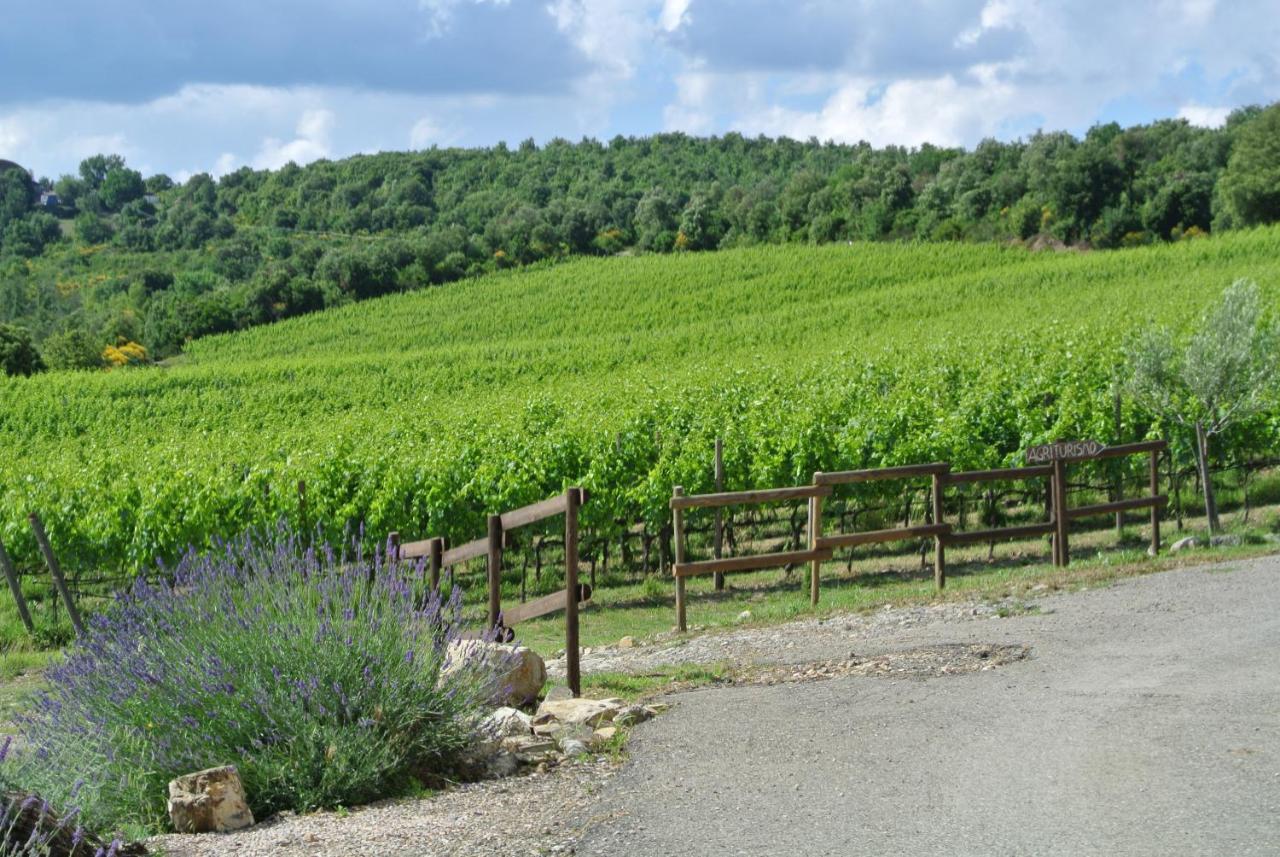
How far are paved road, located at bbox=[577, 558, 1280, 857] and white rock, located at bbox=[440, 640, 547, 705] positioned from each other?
0.96m

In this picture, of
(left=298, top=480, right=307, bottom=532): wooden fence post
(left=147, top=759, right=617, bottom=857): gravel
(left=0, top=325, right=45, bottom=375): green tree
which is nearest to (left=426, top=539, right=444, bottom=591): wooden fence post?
(left=147, top=759, right=617, bottom=857): gravel

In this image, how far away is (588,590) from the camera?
8203 millimetres

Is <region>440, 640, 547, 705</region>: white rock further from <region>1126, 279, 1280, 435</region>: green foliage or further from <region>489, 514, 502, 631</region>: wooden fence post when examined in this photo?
<region>1126, 279, 1280, 435</region>: green foliage

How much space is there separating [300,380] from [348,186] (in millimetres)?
85214

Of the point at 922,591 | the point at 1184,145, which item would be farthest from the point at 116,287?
the point at 922,591

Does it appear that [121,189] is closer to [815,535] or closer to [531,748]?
[815,535]

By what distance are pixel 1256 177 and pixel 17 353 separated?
61.2 m

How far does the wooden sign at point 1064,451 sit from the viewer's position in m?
13.6

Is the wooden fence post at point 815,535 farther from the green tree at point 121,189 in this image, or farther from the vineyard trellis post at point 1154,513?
the green tree at point 121,189

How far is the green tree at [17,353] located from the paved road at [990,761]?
5968cm

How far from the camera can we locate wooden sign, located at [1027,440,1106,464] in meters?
13.6

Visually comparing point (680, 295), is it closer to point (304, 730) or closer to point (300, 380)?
point (300, 380)

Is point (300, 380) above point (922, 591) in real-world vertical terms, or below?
above

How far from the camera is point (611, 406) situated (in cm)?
2647
